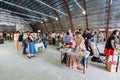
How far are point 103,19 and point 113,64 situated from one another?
737 centimetres

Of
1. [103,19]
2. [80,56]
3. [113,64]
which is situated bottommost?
[113,64]

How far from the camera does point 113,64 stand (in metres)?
3.14

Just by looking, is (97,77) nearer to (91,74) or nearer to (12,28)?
(91,74)

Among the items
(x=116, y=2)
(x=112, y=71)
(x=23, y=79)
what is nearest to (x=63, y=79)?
(x=23, y=79)

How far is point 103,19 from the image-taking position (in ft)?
31.1

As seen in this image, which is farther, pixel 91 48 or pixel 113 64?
pixel 91 48

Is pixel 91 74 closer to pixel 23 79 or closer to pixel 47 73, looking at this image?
pixel 47 73

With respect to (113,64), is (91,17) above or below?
above

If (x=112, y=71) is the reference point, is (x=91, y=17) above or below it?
above

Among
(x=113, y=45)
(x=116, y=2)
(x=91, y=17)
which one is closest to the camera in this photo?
(x=113, y=45)

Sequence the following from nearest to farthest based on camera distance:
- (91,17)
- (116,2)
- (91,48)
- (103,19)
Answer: (91,48)
(116,2)
(103,19)
(91,17)

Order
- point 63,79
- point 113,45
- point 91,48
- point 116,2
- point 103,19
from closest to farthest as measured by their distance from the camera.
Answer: point 63,79, point 113,45, point 91,48, point 116,2, point 103,19

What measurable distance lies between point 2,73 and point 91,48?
405 cm

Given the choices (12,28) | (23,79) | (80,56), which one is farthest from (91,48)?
(12,28)
